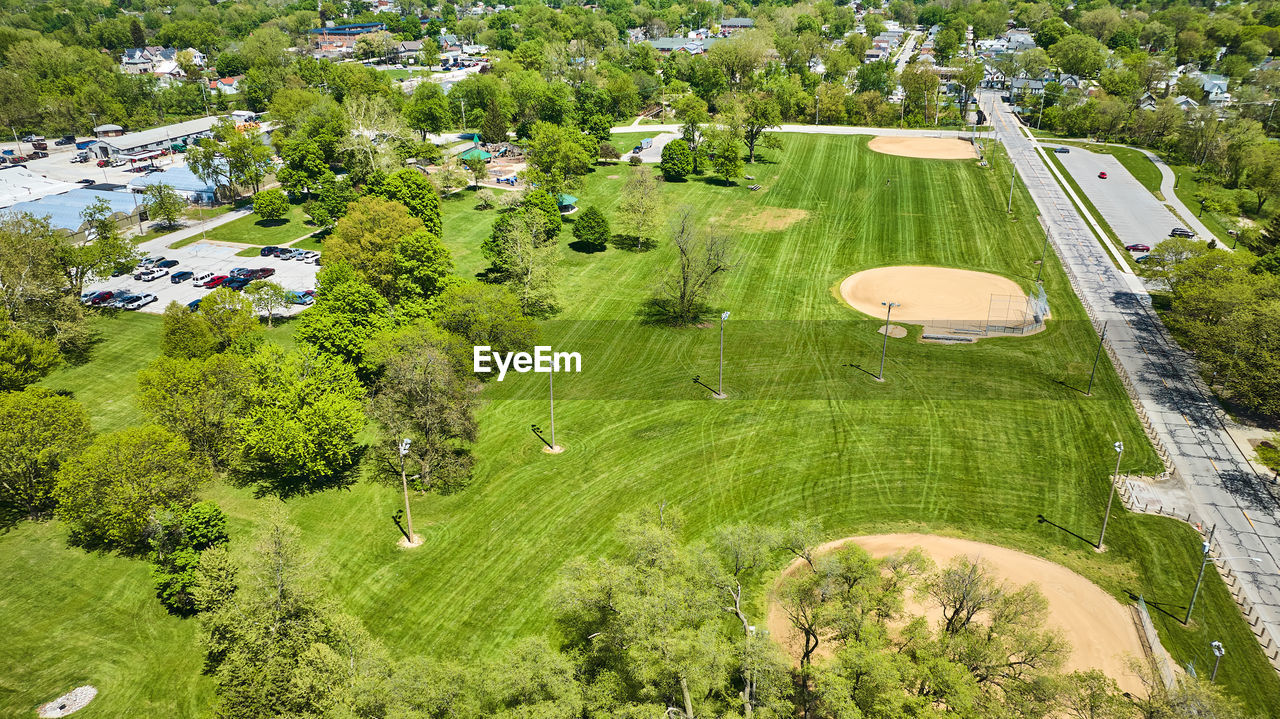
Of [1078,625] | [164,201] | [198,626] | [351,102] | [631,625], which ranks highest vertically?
[351,102]

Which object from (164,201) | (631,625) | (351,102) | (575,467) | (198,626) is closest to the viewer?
(631,625)

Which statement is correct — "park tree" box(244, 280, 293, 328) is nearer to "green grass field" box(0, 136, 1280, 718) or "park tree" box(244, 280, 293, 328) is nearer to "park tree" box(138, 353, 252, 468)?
"green grass field" box(0, 136, 1280, 718)

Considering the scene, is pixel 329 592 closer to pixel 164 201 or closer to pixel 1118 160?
pixel 164 201

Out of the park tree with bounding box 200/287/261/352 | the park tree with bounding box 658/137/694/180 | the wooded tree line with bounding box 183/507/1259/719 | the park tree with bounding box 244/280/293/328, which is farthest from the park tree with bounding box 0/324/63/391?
the park tree with bounding box 658/137/694/180

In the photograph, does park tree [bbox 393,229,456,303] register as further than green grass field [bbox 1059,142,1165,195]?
No

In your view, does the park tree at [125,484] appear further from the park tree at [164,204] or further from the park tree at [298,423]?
the park tree at [164,204]

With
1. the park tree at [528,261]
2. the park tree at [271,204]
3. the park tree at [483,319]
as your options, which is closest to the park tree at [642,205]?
the park tree at [528,261]

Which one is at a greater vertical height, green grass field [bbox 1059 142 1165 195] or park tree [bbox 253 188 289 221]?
park tree [bbox 253 188 289 221]

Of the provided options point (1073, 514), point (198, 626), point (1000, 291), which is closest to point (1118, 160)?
point (1000, 291)
